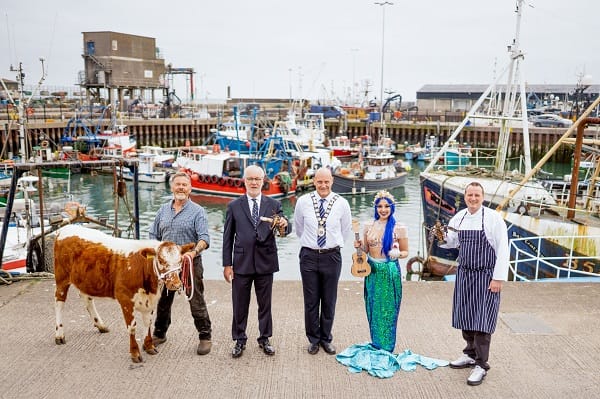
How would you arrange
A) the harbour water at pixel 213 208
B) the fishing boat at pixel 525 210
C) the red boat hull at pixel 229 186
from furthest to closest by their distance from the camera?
the red boat hull at pixel 229 186
the harbour water at pixel 213 208
the fishing boat at pixel 525 210

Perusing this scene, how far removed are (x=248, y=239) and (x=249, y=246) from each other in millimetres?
59

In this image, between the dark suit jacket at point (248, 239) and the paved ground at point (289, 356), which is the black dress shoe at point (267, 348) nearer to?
the paved ground at point (289, 356)

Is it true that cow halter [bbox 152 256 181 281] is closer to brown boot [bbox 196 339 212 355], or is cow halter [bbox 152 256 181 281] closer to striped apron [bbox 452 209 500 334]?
brown boot [bbox 196 339 212 355]

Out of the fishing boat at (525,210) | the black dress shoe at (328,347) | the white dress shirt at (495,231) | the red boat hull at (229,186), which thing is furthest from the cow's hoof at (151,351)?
the red boat hull at (229,186)

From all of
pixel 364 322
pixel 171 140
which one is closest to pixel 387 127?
pixel 171 140

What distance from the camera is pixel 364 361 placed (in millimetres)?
4535

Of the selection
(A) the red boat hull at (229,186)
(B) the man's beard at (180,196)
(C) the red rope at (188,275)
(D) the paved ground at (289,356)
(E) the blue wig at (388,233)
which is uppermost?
(B) the man's beard at (180,196)

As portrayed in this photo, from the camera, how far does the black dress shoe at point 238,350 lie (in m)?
4.67

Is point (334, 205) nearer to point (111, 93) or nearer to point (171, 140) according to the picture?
point (171, 140)

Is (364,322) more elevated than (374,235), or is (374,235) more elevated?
(374,235)

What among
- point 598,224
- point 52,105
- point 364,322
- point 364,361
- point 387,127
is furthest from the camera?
point 52,105

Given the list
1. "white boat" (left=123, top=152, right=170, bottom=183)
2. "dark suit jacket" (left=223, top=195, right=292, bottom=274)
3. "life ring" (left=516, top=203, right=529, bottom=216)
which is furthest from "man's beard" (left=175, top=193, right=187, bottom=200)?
"white boat" (left=123, top=152, right=170, bottom=183)

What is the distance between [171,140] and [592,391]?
4838 centimetres

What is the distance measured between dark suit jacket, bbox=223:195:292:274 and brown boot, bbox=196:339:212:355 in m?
0.70
